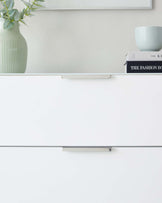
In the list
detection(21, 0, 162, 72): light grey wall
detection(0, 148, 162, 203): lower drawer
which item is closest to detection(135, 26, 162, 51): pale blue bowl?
detection(21, 0, 162, 72): light grey wall

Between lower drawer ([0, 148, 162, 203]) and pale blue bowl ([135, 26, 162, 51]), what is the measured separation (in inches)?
18.1

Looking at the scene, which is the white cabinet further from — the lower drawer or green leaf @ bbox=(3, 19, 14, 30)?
green leaf @ bbox=(3, 19, 14, 30)

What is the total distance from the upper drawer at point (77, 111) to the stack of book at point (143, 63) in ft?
0.35

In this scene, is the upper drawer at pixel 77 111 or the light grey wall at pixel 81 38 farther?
the light grey wall at pixel 81 38

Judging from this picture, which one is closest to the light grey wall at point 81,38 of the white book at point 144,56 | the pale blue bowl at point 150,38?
the pale blue bowl at point 150,38

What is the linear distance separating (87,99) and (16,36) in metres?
0.44

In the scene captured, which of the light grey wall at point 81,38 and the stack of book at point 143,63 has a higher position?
the light grey wall at point 81,38

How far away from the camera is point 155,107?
1.12 m

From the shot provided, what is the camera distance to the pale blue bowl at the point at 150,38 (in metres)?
1.32

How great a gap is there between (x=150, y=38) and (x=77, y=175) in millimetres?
645

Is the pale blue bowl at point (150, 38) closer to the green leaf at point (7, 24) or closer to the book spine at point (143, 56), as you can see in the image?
the book spine at point (143, 56)

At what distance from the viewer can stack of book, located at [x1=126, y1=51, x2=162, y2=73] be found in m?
1.22

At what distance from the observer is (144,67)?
1223 mm

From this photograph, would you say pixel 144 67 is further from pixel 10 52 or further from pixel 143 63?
pixel 10 52
